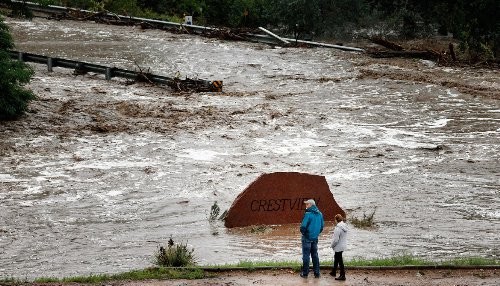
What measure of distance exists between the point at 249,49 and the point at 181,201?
91.1 feet

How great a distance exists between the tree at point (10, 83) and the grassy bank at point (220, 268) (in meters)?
16.4

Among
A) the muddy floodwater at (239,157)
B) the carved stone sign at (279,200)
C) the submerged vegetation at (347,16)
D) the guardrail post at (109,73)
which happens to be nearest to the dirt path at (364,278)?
the muddy floodwater at (239,157)

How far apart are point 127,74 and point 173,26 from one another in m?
15.8

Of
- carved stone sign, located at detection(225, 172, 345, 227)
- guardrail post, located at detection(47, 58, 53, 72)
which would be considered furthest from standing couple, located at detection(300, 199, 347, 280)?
guardrail post, located at detection(47, 58, 53, 72)

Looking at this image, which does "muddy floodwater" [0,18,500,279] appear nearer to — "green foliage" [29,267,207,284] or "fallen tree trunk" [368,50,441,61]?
"fallen tree trunk" [368,50,441,61]

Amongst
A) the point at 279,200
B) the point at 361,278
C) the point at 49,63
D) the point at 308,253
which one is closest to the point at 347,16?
the point at 49,63

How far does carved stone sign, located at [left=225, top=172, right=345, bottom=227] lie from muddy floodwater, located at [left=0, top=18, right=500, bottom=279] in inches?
18.1

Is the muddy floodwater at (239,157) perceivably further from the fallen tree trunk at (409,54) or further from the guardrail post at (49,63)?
the fallen tree trunk at (409,54)

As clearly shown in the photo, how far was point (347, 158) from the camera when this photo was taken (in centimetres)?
2741

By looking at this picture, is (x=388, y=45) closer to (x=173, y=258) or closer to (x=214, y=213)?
(x=214, y=213)

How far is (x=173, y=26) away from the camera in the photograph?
5503 cm

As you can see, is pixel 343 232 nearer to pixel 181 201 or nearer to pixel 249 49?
pixel 181 201

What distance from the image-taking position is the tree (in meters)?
30.4

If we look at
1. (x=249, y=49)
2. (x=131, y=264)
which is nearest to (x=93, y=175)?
(x=131, y=264)
